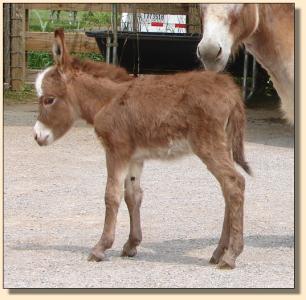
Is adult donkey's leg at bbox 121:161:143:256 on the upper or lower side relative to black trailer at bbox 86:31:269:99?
lower

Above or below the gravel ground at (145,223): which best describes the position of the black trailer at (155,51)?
above

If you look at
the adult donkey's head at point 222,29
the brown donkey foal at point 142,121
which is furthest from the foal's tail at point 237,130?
the adult donkey's head at point 222,29

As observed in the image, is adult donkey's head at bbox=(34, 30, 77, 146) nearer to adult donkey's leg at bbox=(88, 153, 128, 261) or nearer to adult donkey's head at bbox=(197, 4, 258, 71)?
adult donkey's leg at bbox=(88, 153, 128, 261)

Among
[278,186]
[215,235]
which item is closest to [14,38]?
[278,186]

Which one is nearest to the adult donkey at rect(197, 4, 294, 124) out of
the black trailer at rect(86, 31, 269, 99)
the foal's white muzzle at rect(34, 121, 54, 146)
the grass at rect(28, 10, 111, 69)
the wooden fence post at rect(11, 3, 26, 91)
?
the foal's white muzzle at rect(34, 121, 54, 146)

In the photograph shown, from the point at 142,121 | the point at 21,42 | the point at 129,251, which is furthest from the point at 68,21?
the point at 142,121

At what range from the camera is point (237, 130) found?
241 inches

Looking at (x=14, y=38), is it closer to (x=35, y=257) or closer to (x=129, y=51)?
(x=129, y=51)

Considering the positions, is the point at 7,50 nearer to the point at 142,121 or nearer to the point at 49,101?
the point at 49,101

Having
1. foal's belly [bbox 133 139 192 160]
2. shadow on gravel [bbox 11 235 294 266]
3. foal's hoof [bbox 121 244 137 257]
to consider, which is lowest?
shadow on gravel [bbox 11 235 294 266]

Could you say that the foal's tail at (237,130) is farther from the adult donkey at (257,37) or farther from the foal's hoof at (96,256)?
the foal's hoof at (96,256)

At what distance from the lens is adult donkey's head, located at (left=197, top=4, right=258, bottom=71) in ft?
19.4

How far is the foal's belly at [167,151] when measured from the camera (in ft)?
19.8

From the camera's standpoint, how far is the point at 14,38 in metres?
18.2
